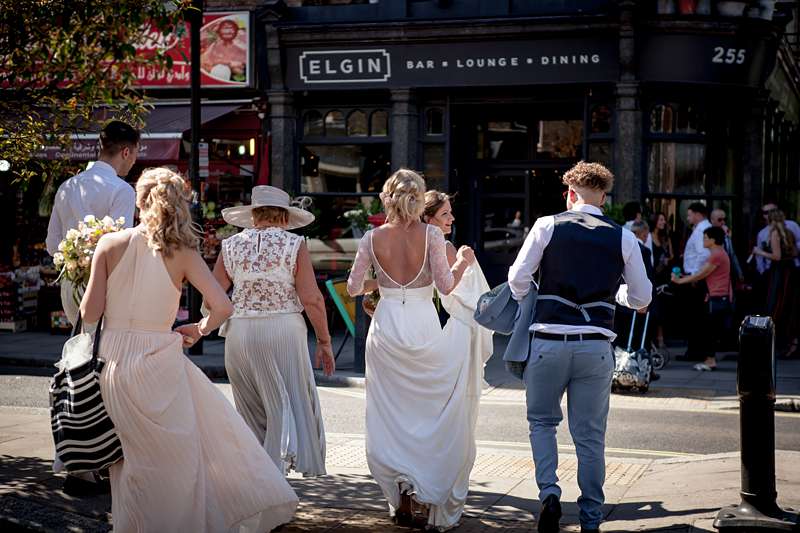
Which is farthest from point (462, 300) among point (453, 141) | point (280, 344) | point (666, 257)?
point (453, 141)

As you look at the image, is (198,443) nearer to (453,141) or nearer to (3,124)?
(3,124)

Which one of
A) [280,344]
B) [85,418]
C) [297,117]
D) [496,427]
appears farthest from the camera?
[297,117]

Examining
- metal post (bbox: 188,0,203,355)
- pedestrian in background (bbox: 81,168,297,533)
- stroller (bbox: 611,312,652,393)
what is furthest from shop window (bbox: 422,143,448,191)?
pedestrian in background (bbox: 81,168,297,533)

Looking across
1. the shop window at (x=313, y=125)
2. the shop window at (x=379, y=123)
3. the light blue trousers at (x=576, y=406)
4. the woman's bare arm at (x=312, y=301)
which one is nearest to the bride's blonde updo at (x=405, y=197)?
the woman's bare arm at (x=312, y=301)

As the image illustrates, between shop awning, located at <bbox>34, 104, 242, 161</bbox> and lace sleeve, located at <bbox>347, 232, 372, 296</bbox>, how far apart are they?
1137 centimetres

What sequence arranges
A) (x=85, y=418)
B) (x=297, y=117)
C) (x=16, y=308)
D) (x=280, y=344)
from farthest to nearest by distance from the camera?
(x=297, y=117) → (x=16, y=308) → (x=280, y=344) → (x=85, y=418)

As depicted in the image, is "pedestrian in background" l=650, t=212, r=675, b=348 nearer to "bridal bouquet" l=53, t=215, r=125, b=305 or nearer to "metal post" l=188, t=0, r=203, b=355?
"metal post" l=188, t=0, r=203, b=355

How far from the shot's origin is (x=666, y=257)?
15961 millimetres

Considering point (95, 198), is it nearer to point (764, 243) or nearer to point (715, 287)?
point (715, 287)

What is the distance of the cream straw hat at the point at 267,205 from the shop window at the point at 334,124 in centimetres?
1163

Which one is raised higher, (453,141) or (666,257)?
(453,141)

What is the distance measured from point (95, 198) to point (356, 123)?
1185cm

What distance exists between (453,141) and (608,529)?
42.5ft

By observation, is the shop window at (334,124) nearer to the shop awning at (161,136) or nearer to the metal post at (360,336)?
the shop awning at (161,136)
